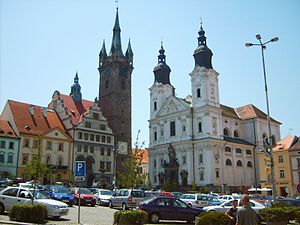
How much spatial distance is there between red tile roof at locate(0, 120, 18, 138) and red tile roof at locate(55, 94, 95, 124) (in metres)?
12.1

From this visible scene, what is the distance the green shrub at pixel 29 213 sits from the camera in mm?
16062

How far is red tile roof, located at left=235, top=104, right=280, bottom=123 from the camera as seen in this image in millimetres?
78981

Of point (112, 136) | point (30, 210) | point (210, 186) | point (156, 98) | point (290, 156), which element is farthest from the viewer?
point (156, 98)

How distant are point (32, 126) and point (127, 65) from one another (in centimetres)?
3510

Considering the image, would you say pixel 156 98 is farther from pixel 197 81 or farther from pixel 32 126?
pixel 32 126

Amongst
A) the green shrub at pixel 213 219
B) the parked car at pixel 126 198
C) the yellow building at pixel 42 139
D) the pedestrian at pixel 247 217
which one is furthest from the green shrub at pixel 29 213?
the yellow building at pixel 42 139

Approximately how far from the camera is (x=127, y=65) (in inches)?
3460

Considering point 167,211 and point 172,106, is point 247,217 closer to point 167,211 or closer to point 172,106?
point 167,211

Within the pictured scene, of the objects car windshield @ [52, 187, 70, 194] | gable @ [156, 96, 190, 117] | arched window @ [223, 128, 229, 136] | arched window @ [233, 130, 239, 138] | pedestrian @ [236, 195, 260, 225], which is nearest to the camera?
pedestrian @ [236, 195, 260, 225]

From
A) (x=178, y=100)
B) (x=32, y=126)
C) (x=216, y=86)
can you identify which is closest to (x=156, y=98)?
(x=178, y=100)

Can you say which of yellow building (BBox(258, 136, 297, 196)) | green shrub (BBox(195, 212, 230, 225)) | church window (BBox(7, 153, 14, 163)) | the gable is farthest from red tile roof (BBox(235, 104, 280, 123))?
green shrub (BBox(195, 212, 230, 225))

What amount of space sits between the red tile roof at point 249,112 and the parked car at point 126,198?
5510 cm

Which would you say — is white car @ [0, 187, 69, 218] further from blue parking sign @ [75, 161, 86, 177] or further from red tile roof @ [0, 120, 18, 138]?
red tile roof @ [0, 120, 18, 138]

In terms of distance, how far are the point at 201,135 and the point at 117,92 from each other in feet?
81.4
